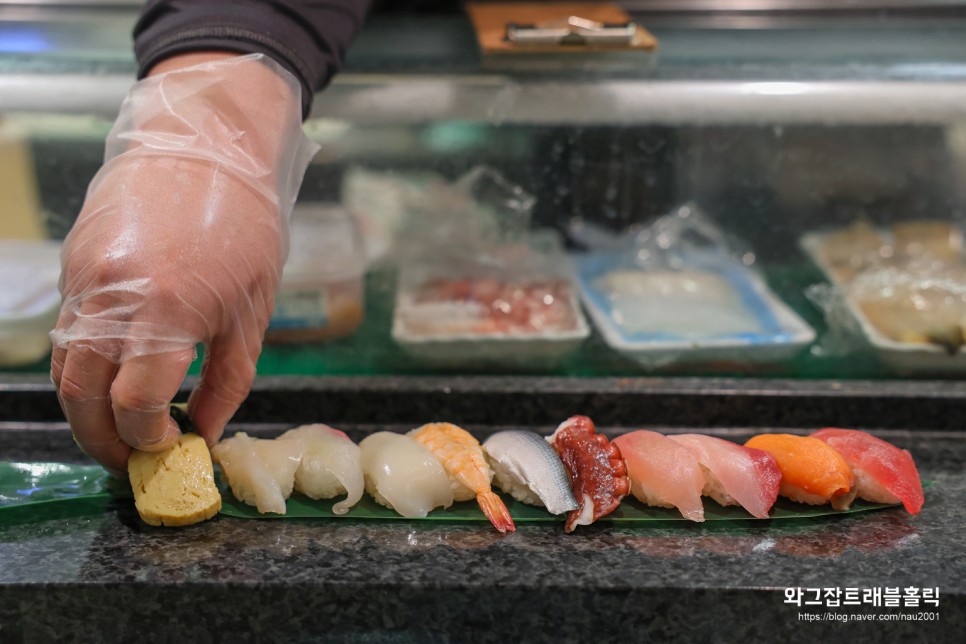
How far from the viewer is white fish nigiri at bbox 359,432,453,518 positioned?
1531mm

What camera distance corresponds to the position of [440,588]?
4.44ft

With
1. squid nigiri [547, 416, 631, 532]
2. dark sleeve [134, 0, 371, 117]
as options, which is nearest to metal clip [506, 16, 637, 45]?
dark sleeve [134, 0, 371, 117]

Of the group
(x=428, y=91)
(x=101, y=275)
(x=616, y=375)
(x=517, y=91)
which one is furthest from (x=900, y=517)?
(x=101, y=275)

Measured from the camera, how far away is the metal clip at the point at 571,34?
77.8 inches

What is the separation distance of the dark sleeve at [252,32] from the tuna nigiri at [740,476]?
1041 mm

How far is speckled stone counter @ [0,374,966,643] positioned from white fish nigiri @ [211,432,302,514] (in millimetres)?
81

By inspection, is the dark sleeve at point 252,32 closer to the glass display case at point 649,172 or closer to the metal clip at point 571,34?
the glass display case at point 649,172

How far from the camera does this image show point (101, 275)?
1.34 metres

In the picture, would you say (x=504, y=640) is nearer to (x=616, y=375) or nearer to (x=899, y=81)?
(x=616, y=375)

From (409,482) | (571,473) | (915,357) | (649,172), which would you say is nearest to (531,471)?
(571,473)

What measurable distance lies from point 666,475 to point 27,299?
1.53m

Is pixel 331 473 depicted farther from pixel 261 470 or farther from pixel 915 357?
pixel 915 357

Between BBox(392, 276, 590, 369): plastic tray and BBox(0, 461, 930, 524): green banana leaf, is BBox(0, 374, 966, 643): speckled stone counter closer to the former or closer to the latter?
BBox(0, 461, 930, 524): green banana leaf

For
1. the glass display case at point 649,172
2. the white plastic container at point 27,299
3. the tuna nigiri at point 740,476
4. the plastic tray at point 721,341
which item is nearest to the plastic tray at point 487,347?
the glass display case at point 649,172
